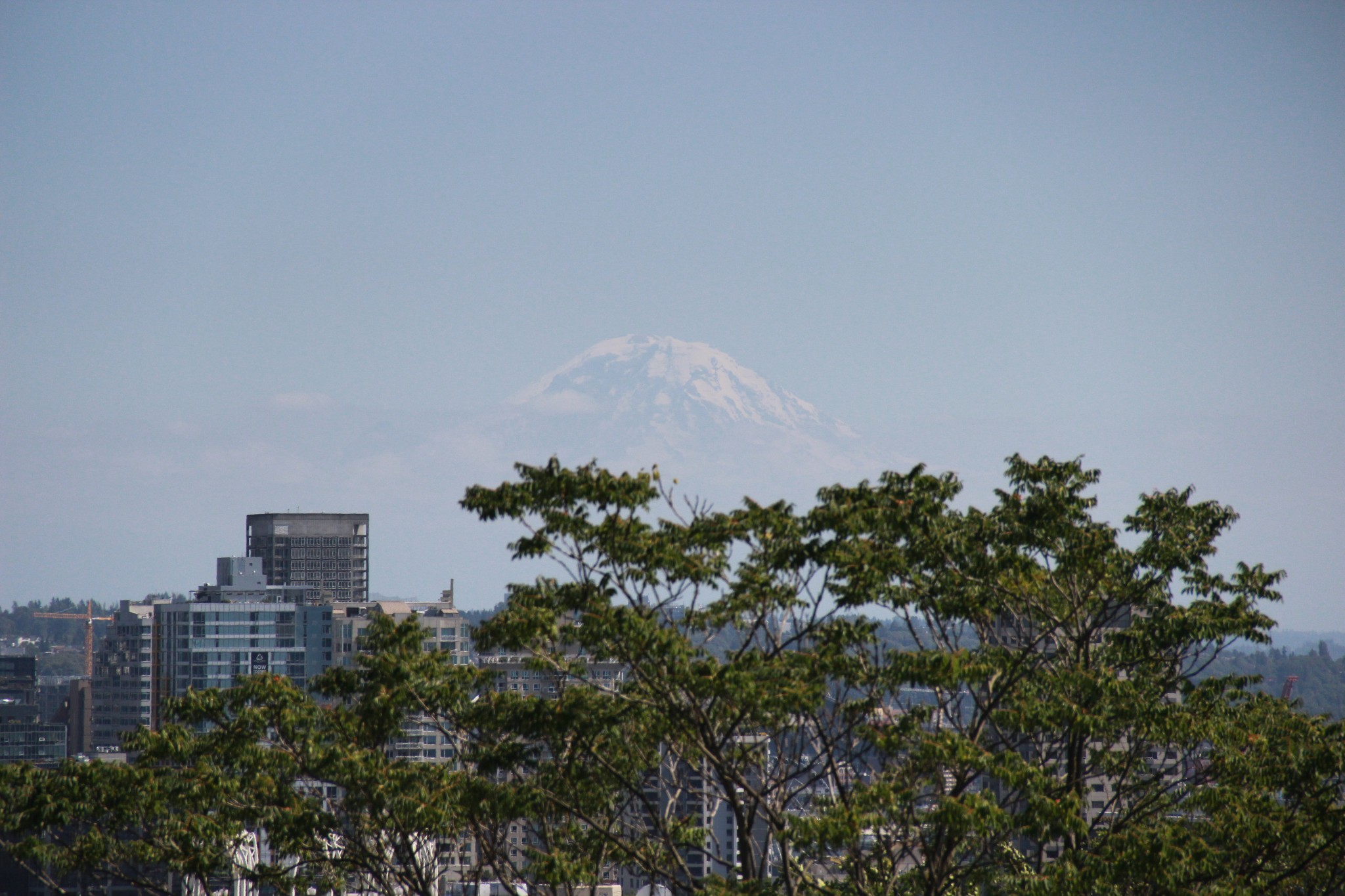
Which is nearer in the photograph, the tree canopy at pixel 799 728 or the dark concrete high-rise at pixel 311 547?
the tree canopy at pixel 799 728

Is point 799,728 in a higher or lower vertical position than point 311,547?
lower

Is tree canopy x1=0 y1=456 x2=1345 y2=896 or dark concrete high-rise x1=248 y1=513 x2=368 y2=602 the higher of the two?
dark concrete high-rise x1=248 y1=513 x2=368 y2=602

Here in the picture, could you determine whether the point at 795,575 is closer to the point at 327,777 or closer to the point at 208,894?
the point at 327,777

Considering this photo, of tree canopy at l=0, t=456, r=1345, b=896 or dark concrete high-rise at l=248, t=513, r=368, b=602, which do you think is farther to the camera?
dark concrete high-rise at l=248, t=513, r=368, b=602

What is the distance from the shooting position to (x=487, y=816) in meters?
18.4

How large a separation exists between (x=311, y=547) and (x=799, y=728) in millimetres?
160463

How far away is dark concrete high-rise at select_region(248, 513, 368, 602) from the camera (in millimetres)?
169375

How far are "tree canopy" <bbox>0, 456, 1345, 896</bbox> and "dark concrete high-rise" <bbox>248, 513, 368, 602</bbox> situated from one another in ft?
500

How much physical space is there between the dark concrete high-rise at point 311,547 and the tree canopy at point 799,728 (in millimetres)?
152469

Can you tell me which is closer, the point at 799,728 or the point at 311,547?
the point at 799,728

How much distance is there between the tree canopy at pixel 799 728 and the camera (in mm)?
15570

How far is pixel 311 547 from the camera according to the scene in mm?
170875

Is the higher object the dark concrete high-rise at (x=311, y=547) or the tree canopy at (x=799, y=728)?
the dark concrete high-rise at (x=311, y=547)

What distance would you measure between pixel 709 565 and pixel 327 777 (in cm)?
625
